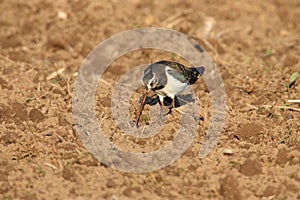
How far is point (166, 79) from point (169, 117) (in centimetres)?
50

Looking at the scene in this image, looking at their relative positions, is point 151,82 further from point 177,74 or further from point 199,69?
point 199,69

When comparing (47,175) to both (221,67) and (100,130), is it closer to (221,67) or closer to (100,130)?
(100,130)

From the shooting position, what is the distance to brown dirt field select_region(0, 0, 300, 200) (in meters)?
4.91

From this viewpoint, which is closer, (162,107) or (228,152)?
(228,152)

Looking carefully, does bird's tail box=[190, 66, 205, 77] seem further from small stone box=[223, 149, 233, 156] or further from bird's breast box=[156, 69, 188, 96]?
small stone box=[223, 149, 233, 156]

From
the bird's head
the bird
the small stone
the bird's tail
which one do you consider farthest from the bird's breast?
the small stone

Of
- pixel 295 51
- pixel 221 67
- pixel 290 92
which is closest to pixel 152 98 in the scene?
pixel 221 67

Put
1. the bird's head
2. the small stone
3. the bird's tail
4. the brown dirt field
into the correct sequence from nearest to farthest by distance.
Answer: the brown dirt field
the small stone
the bird's head
the bird's tail

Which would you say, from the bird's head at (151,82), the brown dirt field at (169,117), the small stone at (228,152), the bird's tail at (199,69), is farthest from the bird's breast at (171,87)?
the small stone at (228,152)

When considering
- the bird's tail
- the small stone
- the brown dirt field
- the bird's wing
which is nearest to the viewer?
the brown dirt field

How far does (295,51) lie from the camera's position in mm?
7434

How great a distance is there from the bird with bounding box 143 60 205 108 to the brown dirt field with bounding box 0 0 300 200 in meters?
0.33

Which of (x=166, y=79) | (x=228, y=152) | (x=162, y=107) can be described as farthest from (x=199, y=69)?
(x=228, y=152)

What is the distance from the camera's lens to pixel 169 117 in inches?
229
